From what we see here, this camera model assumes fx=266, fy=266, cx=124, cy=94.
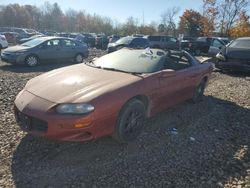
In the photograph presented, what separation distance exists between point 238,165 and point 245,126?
1.72 m

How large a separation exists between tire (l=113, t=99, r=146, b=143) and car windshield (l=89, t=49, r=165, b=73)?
0.74 m

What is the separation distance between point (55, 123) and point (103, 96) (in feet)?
2.37

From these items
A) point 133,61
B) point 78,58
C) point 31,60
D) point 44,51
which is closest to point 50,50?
point 44,51

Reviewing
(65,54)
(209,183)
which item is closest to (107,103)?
(209,183)

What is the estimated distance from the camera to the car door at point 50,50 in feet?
39.6

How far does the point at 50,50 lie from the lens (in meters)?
12.4

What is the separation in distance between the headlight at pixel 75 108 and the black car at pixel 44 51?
28.5 ft

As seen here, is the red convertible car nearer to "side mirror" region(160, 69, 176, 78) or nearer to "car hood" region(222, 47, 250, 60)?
"side mirror" region(160, 69, 176, 78)

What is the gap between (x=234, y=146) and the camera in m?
4.39

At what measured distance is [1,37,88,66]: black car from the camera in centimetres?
1135

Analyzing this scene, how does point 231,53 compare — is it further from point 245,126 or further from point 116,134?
point 116,134

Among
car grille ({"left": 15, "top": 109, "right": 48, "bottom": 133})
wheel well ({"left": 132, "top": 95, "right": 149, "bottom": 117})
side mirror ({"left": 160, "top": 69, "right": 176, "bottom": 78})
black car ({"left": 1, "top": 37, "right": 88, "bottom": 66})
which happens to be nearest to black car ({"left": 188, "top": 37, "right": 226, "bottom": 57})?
black car ({"left": 1, "top": 37, "right": 88, "bottom": 66})

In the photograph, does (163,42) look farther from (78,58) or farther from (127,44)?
(78,58)

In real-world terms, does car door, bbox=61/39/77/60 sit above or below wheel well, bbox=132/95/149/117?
above
